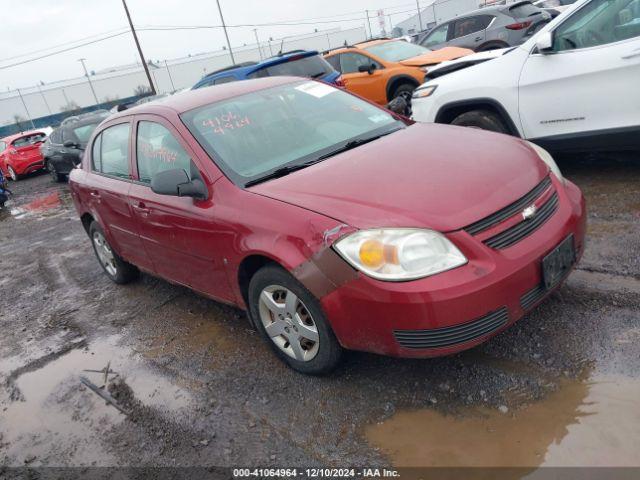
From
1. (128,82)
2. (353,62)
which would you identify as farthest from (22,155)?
(128,82)

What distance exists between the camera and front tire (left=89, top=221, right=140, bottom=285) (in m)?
5.12

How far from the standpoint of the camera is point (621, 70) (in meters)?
4.15

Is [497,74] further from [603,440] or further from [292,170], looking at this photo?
[603,440]

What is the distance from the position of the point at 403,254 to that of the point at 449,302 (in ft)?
0.98

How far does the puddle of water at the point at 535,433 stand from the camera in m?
2.18

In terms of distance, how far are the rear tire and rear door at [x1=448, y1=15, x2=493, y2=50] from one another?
735 cm

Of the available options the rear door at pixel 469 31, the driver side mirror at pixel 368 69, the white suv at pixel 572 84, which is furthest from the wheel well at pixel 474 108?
the rear door at pixel 469 31

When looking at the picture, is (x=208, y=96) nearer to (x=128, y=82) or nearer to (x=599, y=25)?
(x=599, y=25)

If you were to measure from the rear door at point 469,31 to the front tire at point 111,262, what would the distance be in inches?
381

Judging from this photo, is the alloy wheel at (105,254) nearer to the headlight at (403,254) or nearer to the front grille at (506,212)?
the headlight at (403,254)

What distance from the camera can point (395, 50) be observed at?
413 inches

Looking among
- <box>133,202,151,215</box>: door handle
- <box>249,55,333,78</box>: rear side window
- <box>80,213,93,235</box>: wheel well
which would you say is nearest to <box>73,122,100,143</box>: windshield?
<box>249,55,333,78</box>: rear side window

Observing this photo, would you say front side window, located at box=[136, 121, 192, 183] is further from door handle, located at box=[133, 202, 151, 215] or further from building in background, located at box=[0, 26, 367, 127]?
building in background, located at box=[0, 26, 367, 127]

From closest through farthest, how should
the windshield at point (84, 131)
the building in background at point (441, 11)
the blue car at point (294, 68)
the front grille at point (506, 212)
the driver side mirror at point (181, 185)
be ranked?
the front grille at point (506, 212) → the driver side mirror at point (181, 185) → the blue car at point (294, 68) → the windshield at point (84, 131) → the building in background at point (441, 11)
